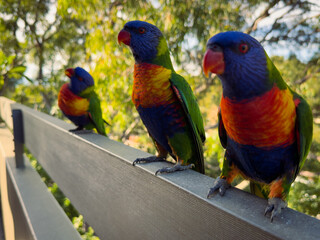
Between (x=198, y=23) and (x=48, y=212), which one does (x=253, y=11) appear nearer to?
(x=198, y=23)

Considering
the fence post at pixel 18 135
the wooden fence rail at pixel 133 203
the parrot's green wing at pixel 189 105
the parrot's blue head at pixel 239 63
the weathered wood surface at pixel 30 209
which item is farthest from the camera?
the fence post at pixel 18 135

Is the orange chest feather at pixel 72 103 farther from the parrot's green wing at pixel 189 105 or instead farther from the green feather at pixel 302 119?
the green feather at pixel 302 119

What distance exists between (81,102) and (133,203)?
943 mm

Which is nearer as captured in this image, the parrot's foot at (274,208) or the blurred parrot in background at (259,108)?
the parrot's foot at (274,208)

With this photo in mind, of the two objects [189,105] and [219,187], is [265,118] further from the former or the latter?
[189,105]

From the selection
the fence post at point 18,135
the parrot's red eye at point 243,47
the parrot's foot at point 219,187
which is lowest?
the fence post at point 18,135

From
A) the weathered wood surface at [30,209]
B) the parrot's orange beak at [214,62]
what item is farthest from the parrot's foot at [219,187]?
the weathered wood surface at [30,209]

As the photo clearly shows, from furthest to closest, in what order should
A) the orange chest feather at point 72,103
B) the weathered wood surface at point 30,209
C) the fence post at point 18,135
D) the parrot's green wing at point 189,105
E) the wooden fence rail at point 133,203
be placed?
the fence post at point 18,135, the orange chest feather at point 72,103, the weathered wood surface at point 30,209, the parrot's green wing at point 189,105, the wooden fence rail at point 133,203

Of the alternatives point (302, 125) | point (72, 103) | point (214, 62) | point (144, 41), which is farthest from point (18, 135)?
point (302, 125)

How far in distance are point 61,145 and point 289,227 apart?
3.05ft

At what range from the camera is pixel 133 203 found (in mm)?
644

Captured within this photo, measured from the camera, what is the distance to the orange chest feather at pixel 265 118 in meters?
0.57

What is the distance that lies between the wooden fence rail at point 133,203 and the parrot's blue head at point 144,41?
0.33 m

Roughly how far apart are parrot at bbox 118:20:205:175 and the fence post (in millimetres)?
1226
